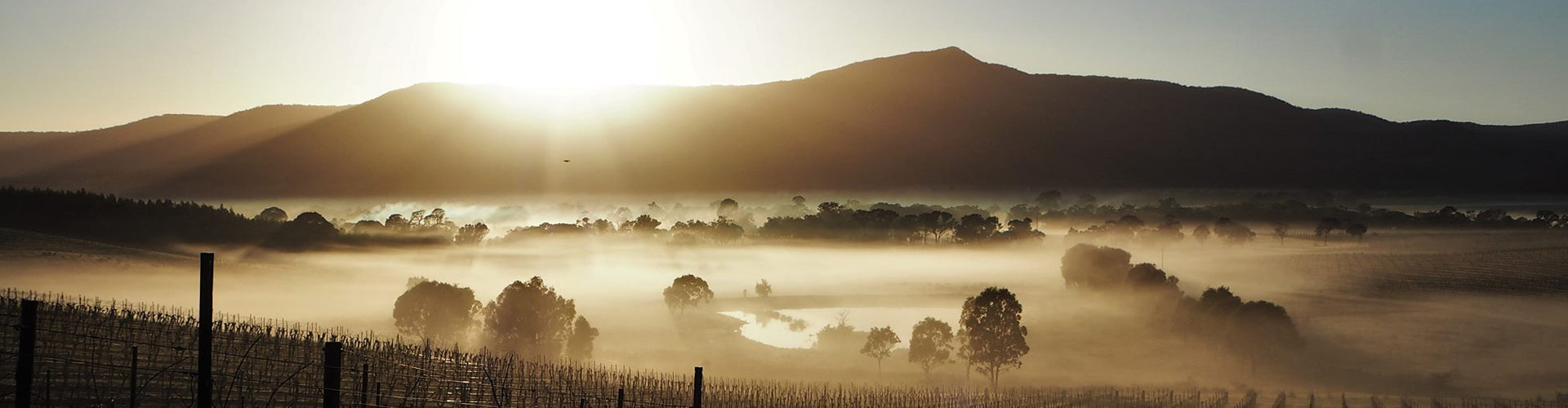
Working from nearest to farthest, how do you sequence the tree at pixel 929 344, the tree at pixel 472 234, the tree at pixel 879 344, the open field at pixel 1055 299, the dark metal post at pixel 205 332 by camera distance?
the dark metal post at pixel 205 332 < the tree at pixel 929 344 < the tree at pixel 879 344 < the open field at pixel 1055 299 < the tree at pixel 472 234

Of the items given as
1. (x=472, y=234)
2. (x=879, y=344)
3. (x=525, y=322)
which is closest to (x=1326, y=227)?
(x=879, y=344)

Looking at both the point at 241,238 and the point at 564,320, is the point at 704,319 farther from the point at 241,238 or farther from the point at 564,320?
the point at 241,238

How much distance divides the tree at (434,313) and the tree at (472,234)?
4235 inches

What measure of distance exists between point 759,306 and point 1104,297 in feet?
131

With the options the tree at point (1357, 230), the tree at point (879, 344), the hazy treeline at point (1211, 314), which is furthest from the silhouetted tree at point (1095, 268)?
the tree at point (1357, 230)

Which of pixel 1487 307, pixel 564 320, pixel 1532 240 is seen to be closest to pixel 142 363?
pixel 564 320

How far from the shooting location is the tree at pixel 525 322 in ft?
272

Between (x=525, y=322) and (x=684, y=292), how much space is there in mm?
32683

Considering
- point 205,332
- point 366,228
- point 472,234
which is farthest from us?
point 472,234

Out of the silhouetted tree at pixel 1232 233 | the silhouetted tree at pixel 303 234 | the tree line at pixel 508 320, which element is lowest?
the tree line at pixel 508 320

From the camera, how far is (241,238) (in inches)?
5423

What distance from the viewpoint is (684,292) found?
11469cm

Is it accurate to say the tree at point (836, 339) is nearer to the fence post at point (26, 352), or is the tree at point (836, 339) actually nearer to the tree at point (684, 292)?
the tree at point (684, 292)

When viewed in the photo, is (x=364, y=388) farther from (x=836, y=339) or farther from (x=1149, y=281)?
(x=1149, y=281)
